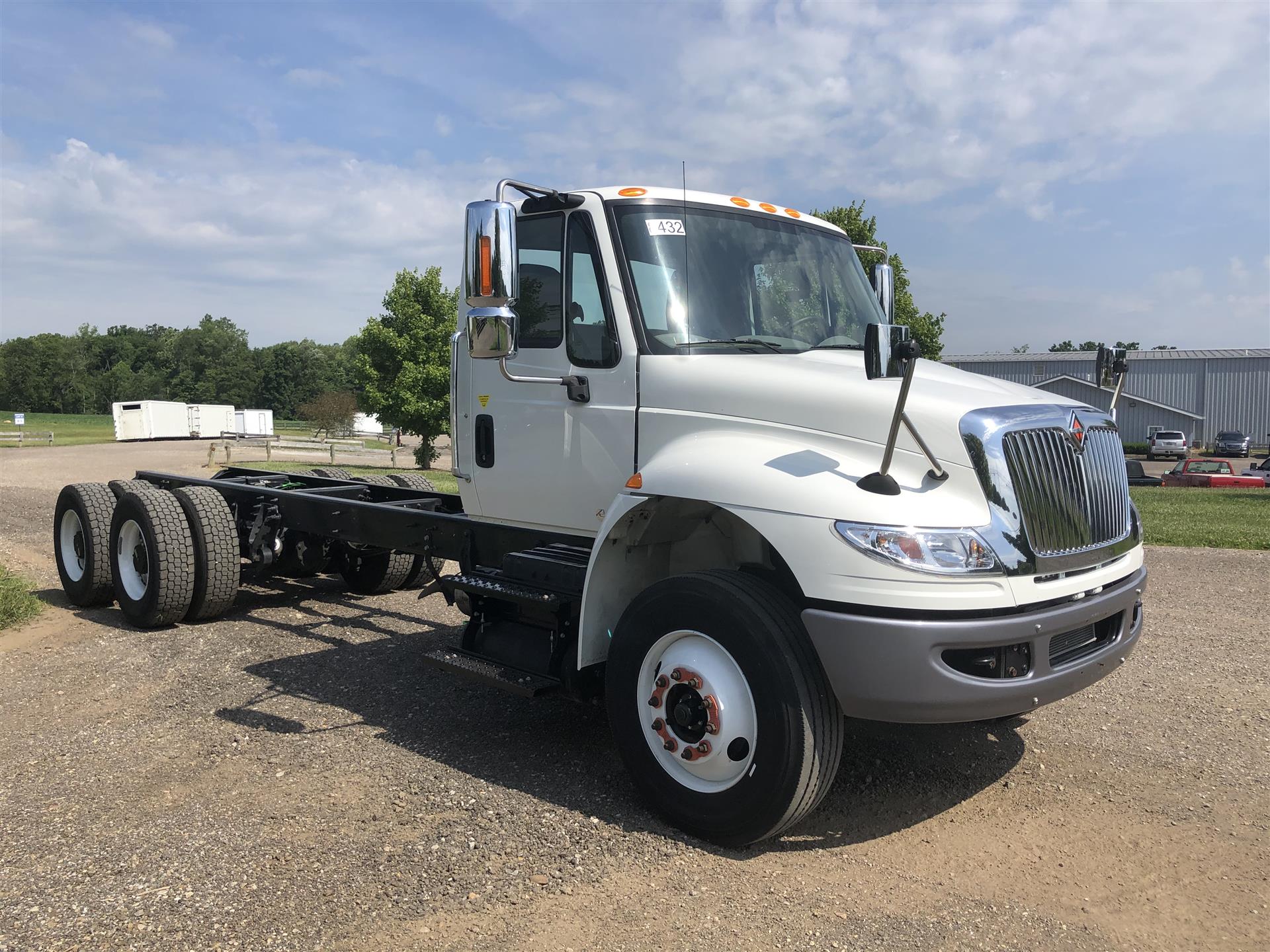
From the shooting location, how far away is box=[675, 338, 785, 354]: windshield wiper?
14.1 feet

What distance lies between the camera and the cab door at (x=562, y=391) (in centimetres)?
440

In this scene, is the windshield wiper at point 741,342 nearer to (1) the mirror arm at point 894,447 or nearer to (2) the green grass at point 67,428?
(1) the mirror arm at point 894,447

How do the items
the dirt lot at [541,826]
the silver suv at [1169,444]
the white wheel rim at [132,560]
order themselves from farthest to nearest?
the silver suv at [1169,444] < the white wheel rim at [132,560] < the dirt lot at [541,826]

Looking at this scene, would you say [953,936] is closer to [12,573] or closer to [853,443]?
[853,443]

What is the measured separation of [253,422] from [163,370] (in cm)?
6126

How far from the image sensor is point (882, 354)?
331cm

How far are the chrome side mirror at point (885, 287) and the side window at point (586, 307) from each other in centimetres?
177

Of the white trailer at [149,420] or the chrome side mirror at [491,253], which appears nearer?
the chrome side mirror at [491,253]

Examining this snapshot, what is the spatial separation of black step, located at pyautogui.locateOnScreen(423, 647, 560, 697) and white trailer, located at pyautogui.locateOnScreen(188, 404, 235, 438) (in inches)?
2456

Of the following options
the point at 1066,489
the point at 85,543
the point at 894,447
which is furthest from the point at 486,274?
the point at 85,543

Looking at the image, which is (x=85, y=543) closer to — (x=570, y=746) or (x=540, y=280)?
(x=570, y=746)

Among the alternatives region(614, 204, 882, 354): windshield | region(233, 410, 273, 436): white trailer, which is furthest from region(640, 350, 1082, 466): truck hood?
region(233, 410, 273, 436): white trailer

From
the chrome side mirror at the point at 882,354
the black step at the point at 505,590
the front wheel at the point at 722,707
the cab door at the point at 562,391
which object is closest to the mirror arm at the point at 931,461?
the chrome side mirror at the point at 882,354

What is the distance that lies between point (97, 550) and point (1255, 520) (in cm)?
1666
